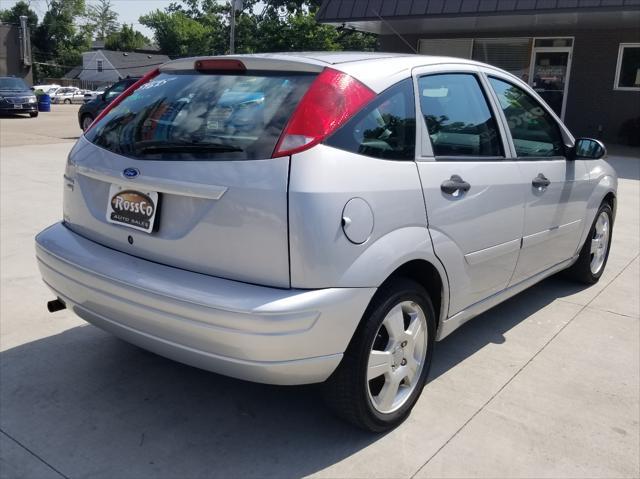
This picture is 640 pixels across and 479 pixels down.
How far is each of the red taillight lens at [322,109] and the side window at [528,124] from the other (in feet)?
4.47

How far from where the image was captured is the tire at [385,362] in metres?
2.69

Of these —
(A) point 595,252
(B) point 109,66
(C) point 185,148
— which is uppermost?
(B) point 109,66

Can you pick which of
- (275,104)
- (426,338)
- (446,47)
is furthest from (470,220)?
(446,47)

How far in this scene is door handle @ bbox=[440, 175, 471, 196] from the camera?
3043 mm

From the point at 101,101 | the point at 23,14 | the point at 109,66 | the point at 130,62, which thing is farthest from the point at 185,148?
the point at 23,14

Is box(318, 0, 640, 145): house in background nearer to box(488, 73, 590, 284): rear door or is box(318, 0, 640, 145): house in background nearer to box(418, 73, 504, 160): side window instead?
box(488, 73, 590, 284): rear door

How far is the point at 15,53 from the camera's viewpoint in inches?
2307

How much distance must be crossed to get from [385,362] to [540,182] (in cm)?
172

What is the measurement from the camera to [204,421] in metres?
3.04

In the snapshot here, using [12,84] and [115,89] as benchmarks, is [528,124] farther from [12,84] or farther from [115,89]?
[12,84]

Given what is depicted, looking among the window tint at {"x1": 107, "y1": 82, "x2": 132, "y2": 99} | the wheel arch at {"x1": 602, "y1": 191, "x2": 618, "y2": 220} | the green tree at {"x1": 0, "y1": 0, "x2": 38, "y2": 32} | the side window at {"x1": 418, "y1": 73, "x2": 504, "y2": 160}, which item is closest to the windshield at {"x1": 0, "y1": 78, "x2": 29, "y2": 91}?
the window tint at {"x1": 107, "y1": 82, "x2": 132, "y2": 99}

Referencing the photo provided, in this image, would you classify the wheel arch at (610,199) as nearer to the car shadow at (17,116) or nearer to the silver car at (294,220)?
the silver car at (294,220)

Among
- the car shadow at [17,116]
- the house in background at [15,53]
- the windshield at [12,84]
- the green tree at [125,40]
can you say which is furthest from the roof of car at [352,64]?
the green tree at [125,40]

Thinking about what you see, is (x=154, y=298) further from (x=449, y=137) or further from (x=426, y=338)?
(x=449, y=137)
